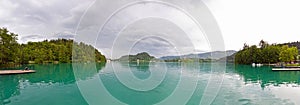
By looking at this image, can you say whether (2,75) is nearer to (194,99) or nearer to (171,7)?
(194,99)

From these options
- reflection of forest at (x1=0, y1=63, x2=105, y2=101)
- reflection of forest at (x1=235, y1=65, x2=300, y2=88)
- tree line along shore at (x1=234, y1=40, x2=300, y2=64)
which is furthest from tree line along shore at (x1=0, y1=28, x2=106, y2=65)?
tree line along shore at (x1=234, y1=40, x2=300, y2=64)

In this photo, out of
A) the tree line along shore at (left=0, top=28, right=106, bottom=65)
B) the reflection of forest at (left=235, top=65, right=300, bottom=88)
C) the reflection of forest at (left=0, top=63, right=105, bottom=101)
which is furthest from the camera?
the tree line along shore at (left=0, top=28, right=106, bottom=65)

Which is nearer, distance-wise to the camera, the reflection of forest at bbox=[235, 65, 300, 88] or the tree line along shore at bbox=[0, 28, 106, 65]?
the reflection of forest at bbox=[235, 65, 300, 88]

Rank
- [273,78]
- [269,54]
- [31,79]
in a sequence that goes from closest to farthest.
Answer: [31,79] < [273,78] < [269,54]

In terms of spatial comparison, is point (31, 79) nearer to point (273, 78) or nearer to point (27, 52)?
point (273, 78)

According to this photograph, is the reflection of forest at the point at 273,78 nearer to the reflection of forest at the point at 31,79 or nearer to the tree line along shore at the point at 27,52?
the reflection of forest at the point at 31,79

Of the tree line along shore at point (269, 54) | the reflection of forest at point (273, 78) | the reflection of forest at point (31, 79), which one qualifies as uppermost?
the tree line along shore at point (269, 54)

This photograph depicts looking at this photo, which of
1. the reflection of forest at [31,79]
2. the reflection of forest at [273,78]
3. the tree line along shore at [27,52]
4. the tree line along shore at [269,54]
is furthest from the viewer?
the tree line along shore at [269,54]

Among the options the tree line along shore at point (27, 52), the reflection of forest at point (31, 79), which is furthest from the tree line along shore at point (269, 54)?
the reflection of forest at point (31, 79)

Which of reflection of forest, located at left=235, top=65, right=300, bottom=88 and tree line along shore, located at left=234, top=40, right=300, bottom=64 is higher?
tree line along shore, located at left=234, top=40, right=300, bottom=64

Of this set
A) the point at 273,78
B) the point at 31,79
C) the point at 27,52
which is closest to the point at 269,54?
the point at 273,78

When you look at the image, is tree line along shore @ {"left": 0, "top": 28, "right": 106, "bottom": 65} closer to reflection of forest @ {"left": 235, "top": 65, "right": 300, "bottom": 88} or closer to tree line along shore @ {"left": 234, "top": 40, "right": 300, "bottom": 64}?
reflection of forest @ {"left": 235, "top": 65, "right": 300, "bottom": 88}

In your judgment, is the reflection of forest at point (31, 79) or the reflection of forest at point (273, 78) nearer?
the reflection of forest at point (31, 79)

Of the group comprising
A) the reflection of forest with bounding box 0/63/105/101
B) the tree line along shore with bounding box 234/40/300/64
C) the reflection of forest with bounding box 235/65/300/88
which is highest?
the tree line along shore with bounding box 234/40/300/64
